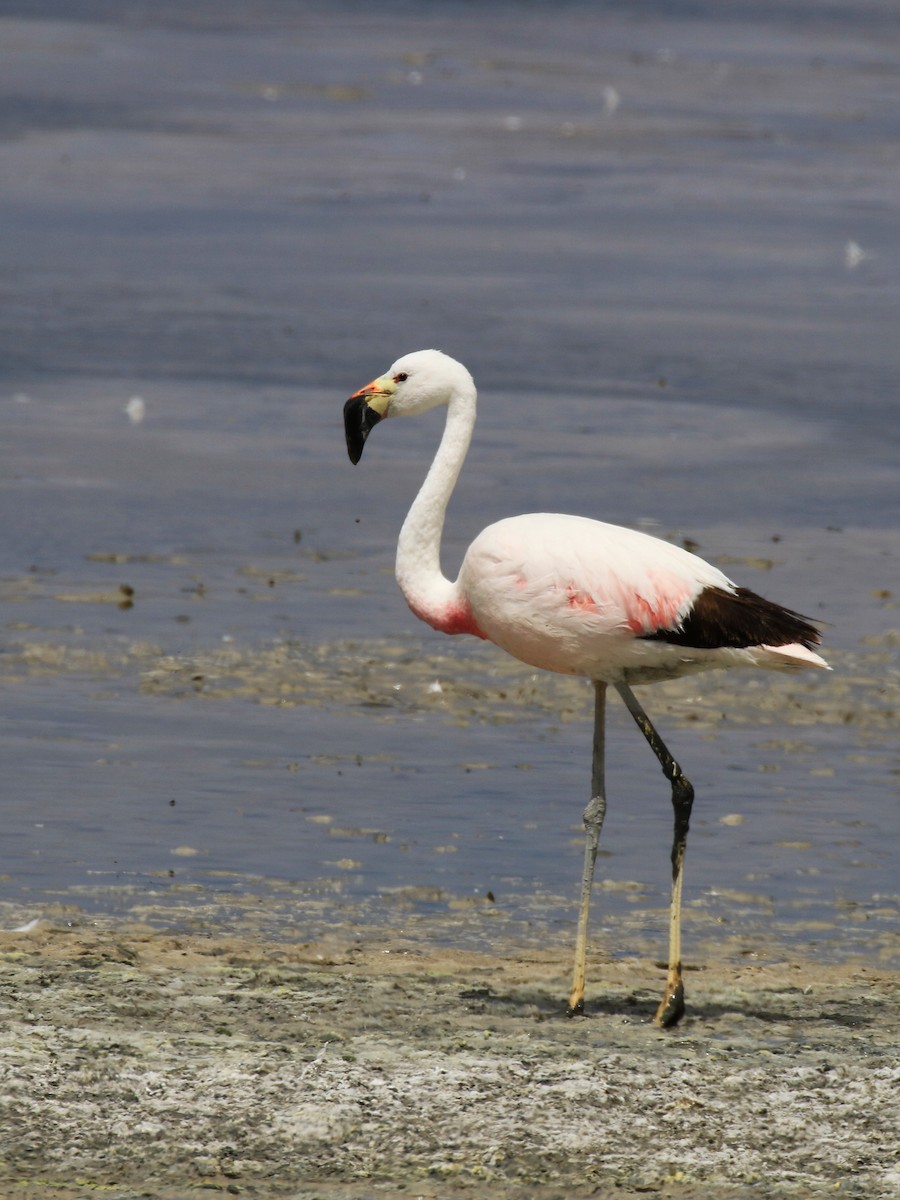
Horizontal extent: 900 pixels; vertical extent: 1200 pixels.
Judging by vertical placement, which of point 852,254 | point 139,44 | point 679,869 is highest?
point 139,44

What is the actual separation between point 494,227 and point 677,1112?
14.2 meters

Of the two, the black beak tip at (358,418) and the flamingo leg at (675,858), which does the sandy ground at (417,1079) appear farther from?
the black beak tip at (358,418)

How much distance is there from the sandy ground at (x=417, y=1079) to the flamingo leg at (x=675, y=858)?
0.08 m

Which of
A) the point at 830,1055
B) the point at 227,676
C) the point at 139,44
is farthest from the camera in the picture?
the point at 139,44

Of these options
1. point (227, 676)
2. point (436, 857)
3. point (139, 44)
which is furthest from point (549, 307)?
point (139, 44)

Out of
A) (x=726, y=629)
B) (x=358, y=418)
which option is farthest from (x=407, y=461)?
(x=726, y=629)

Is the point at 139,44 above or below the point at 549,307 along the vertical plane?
above

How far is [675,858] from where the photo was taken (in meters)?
6.21

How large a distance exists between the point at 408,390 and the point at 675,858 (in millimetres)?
1638

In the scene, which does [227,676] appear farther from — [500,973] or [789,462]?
[789,462]

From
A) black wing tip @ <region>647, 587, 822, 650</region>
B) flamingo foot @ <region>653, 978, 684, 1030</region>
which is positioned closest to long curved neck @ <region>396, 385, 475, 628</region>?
black wing tip @ <region>647, 587, 822, 650</region>

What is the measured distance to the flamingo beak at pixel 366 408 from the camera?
685cm

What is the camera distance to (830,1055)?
5730 mm

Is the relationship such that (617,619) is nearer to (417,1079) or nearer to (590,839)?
(590,839)
